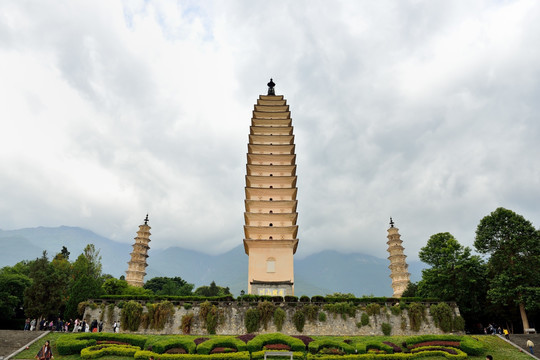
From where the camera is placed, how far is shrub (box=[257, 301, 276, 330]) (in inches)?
990

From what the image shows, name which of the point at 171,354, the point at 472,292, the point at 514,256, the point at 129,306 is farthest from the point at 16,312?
the point at 514,256

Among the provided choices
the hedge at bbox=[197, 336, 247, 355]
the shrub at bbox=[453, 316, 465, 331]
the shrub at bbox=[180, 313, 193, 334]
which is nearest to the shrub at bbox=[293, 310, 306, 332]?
the hedge at bbox=[197, 336, 247, 355]

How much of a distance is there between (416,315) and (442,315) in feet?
6.11

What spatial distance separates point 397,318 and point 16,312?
3586cm

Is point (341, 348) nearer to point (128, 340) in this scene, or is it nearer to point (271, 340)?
point (271, 340)

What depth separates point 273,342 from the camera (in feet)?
64.7

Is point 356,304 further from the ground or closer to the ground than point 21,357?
further from the ground

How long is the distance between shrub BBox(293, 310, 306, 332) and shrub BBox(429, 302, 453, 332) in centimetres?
975

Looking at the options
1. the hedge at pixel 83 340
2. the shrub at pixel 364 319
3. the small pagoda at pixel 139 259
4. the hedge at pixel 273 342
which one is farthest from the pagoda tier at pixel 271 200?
the small pagoda at pixel 139 259

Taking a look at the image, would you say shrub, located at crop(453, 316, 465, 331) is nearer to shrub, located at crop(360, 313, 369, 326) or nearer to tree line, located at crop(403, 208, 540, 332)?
tree line, located at crop(403, 208, 540, 332)

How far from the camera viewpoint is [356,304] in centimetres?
2641

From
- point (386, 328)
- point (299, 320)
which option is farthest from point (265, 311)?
point (386, 328)

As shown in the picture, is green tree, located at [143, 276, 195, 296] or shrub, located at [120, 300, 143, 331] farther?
green tree, located at [143, 276, 195, 296]

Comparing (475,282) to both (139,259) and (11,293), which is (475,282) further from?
(139,259)
